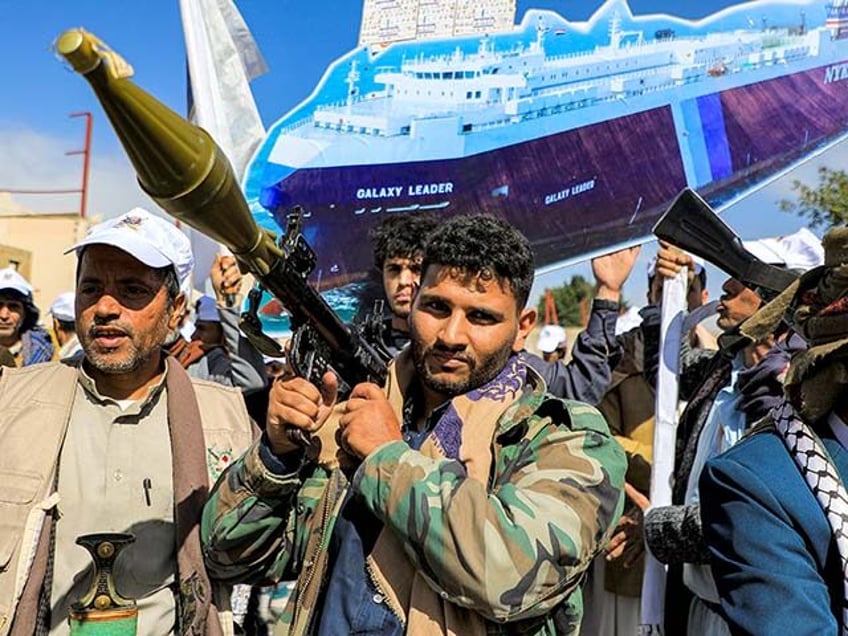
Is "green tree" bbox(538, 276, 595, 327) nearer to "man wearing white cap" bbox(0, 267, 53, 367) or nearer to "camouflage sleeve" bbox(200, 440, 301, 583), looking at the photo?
"man wearing white cap" bbox(0, 267, 53, 367)

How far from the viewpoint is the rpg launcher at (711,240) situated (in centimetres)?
340

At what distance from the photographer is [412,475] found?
6.03ft

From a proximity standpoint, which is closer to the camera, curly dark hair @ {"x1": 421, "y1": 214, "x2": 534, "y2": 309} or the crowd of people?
the crowd of people

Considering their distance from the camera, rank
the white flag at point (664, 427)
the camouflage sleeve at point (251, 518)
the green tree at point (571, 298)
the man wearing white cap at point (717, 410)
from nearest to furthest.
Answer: the camouflage sleeve at point (251, 518), the man wearing white cap at point (717, 410), the white flag at point (664, 427), the green tree at point (571, 298)

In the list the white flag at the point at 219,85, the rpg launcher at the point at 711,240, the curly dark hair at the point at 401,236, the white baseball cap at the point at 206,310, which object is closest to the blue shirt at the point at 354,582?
the curly dark hair at the point at 401,236

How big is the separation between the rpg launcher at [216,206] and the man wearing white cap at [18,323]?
433 cm

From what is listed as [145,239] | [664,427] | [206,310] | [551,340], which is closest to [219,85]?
[206,310]

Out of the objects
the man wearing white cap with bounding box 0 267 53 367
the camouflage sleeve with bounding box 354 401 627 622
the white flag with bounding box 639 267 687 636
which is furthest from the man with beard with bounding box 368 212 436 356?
the man wearing white cap with bounding box 0 267 53 367

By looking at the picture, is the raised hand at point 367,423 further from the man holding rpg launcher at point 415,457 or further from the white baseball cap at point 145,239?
the white baseball cap at point 145,239

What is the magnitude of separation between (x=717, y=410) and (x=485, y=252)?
184 centimetres

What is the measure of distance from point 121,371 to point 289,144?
2.05 metres

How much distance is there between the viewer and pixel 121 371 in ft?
8.78

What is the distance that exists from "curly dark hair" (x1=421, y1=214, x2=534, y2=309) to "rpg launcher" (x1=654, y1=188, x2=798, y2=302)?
143 centimetres

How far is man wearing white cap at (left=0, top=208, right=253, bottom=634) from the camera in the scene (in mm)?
2490
